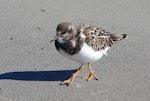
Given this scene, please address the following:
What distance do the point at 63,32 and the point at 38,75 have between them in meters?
0.78

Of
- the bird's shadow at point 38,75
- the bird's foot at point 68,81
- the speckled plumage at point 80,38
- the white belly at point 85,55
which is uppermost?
the speckled plumage at point 80,38

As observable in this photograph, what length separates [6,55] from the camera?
262 inches

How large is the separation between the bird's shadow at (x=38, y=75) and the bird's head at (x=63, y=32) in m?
0.61

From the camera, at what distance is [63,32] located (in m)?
5.63

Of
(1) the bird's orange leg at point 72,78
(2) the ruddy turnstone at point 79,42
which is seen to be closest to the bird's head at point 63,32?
(2) the ruddy turnstone at point 79,42

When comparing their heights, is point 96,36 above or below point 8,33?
above

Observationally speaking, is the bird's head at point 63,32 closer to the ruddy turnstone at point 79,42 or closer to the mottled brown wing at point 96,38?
the ruddy turnstone at point 79,42

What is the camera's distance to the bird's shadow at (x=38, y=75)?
6.05 m

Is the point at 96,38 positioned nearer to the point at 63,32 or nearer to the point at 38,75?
the point at 63,32

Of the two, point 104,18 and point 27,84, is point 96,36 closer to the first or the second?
point 27,84

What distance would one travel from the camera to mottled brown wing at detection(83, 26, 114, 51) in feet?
19.0

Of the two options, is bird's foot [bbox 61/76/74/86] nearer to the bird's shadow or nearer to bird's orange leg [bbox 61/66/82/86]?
bird's orange leg [bbox 61/66/82/86]

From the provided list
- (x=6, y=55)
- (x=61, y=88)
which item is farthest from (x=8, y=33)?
(x=61, y=88)

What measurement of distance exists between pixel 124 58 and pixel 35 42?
137 centimetres
